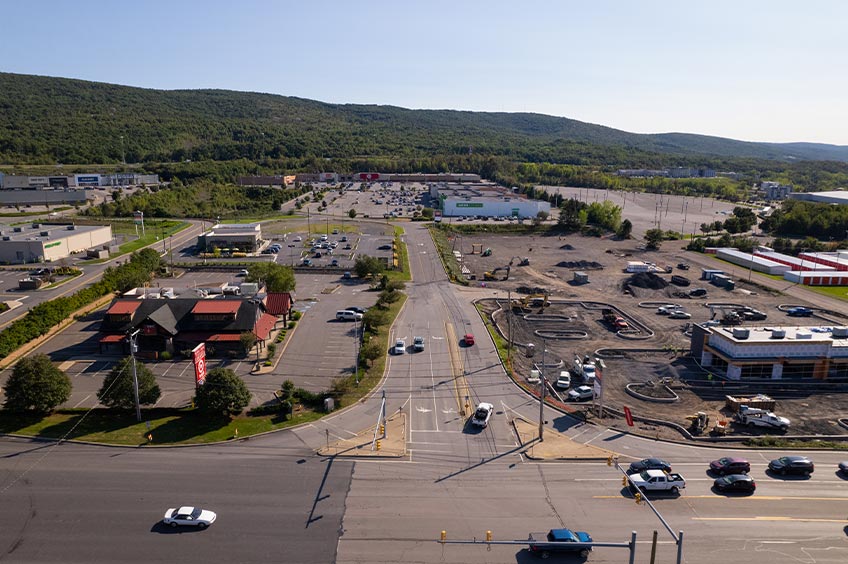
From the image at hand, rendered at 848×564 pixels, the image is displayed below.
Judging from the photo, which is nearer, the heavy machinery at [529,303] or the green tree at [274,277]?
the green tree at [274,277]

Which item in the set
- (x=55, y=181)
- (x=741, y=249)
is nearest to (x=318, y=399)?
(x=741, y=249)

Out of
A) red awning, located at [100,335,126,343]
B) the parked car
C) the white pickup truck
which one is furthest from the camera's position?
the parked car

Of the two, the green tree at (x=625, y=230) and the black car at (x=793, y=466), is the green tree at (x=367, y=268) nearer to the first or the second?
the black car at (x=793, y=466)

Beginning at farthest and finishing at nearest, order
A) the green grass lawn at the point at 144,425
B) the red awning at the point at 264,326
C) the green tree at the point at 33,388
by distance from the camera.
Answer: the red awning at the point at 264,326 → the green tree at the point at 33,388 → the green grass lawn at the point at 144,425

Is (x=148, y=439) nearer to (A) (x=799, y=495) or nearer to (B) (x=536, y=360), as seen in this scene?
(B) (x=536, y=360)

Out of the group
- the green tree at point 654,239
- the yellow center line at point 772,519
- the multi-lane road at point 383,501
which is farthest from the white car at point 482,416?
the green tree at point 654,239

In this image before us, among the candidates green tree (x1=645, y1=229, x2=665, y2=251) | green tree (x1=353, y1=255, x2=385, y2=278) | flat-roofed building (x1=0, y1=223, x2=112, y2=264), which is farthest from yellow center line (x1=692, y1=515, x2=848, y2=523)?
flat-roofed building (x1=0, y1=223, x2=112, y2=264)

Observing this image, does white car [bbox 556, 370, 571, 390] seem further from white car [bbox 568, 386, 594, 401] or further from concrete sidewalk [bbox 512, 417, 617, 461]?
concrete sidewalk [bbox 512, 417, 617, 461]
